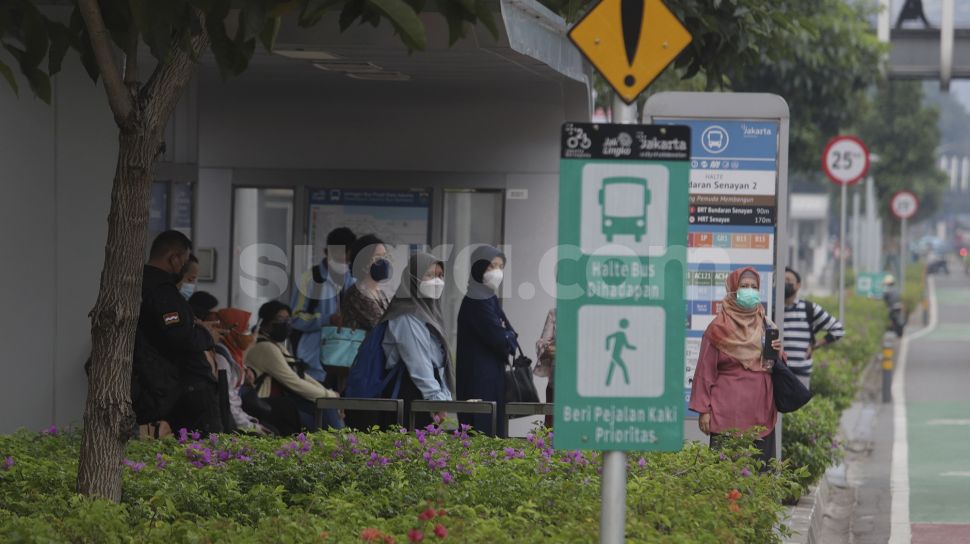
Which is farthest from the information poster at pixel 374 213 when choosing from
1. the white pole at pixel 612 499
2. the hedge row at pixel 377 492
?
the white pole at pixel 612 499

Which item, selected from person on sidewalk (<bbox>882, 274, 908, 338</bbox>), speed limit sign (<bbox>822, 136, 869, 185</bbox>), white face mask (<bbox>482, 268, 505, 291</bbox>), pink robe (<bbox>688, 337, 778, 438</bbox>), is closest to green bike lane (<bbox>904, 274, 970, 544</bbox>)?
person on sidewalk (<bbox>882, 274, 908, 338</bbox>)

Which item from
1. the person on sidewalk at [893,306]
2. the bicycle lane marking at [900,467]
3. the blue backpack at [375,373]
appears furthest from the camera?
the person on sidewalk at [893,306]

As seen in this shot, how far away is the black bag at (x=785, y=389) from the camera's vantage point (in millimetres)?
9094

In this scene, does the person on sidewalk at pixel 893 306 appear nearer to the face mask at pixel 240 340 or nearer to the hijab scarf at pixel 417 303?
the face mask at pixel 240 340

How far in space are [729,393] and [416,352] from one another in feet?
5.94

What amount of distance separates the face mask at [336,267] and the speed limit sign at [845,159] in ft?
32.2

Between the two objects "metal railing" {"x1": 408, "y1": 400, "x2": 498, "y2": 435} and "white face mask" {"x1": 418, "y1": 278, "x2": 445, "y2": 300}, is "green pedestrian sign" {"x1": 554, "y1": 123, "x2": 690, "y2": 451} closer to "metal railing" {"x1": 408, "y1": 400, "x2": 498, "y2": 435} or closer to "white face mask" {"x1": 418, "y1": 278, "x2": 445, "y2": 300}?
"metal railing" {"x1": 408, "y1": 400, "x2": 498, "y2": 435}

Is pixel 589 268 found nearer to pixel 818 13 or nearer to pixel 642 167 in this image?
pixel 642 167

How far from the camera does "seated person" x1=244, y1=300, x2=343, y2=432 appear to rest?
35.3 ft

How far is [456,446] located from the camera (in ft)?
25.4

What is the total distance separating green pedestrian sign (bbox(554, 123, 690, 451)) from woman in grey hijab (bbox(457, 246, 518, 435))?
17.4ft

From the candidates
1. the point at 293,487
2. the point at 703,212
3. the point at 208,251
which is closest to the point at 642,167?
the point at 293,487

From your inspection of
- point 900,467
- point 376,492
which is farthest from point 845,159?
point 376,492

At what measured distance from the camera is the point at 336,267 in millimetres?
12078
